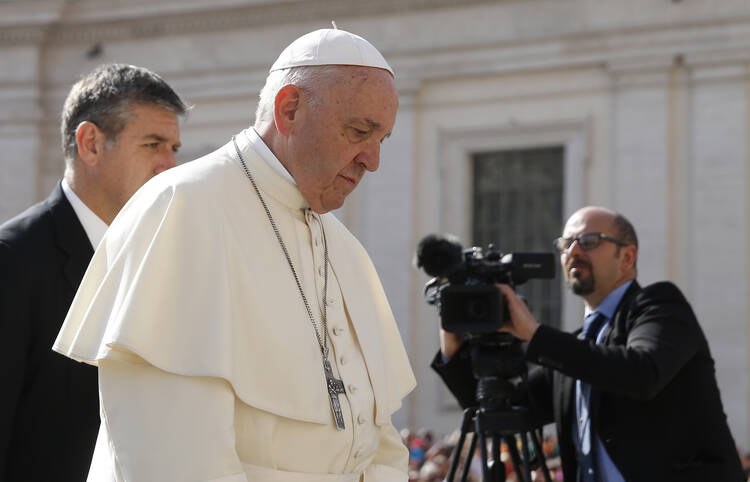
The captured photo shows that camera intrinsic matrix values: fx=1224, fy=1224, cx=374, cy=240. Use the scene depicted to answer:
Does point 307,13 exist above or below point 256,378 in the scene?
above

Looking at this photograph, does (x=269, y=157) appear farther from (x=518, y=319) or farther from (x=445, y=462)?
(x=445, y=462)

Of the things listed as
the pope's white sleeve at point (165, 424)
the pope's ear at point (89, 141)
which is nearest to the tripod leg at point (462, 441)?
the pope's ear at point (89, 141)

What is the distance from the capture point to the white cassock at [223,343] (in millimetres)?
2363

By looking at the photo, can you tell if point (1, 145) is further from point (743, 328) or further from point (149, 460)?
point (149, 460)

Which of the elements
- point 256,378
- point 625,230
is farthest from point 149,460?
point 625,230

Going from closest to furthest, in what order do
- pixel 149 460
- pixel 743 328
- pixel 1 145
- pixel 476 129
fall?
pixel 149 460 → pixel 743 328 → pixel 476 129 → pixel 1 145

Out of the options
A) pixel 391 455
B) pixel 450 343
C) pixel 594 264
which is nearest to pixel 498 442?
pixel 450 343

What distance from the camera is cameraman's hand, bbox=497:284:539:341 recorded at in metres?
4.35

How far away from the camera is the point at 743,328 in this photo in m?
12.9

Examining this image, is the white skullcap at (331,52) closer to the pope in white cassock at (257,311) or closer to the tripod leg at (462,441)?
the pope in white cassock at (257,311)

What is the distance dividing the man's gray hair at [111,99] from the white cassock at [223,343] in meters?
0.70

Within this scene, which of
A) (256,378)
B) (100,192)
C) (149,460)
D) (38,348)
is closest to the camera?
(149,460)

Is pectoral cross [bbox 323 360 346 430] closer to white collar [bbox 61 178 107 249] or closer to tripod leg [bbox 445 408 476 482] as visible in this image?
white collar [bbox 61 178 107 249]

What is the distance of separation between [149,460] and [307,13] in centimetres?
1345
